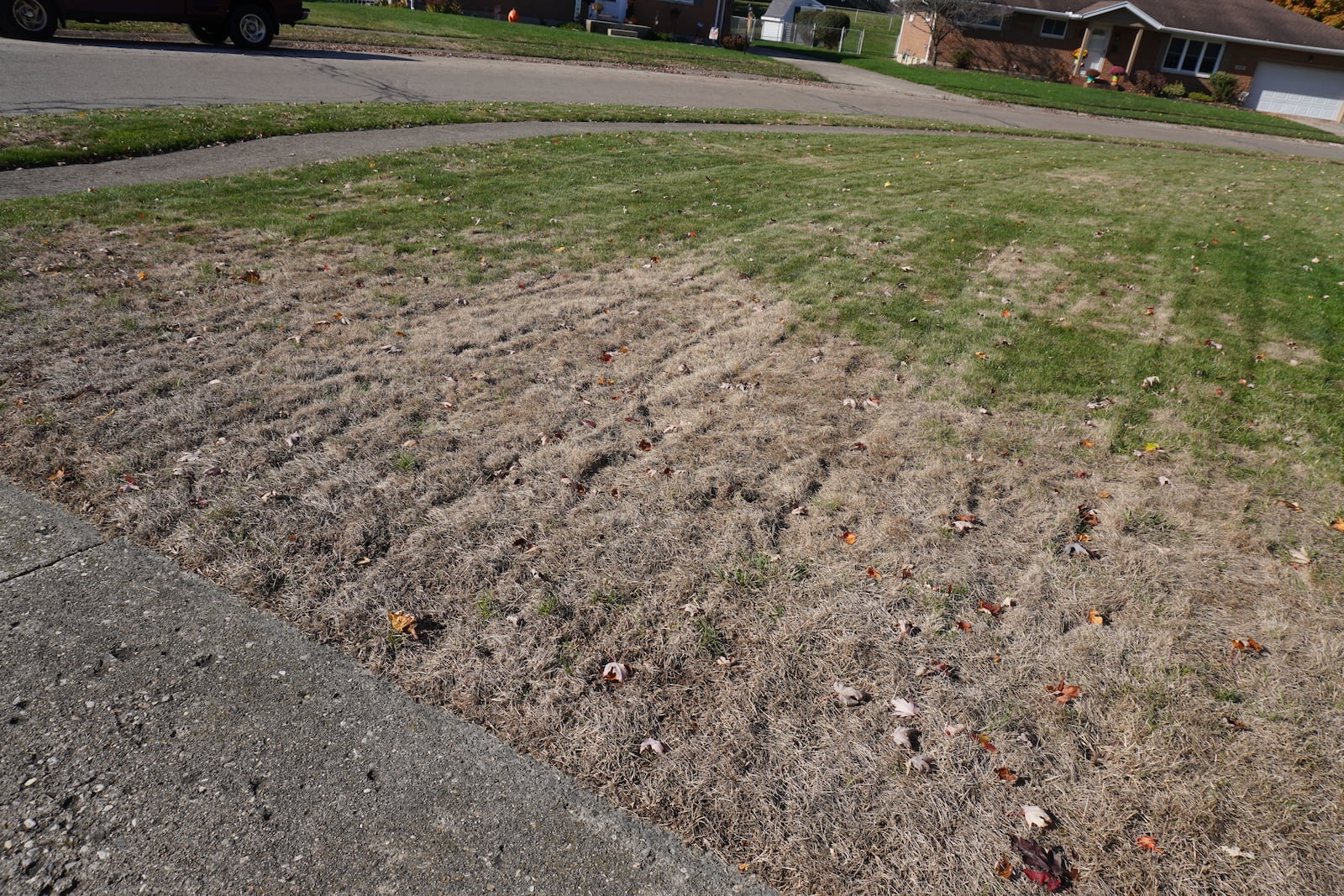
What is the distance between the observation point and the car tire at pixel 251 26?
17375 millimetres

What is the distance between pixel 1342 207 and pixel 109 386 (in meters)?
16.4

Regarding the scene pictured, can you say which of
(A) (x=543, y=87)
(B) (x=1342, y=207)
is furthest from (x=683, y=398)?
(A) (x=543, y=87)

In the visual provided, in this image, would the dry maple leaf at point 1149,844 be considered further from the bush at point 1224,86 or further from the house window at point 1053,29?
the house window at point 1053,29

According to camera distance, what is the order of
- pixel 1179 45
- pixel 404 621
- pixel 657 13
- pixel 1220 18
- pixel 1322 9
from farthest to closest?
pixel 1322 9 < pixel 1179 45 < pixel 1220 18 < pixel 657 13 < pixel 404 621

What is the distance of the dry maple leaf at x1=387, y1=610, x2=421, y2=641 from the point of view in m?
3.58

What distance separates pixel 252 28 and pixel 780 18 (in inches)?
1709

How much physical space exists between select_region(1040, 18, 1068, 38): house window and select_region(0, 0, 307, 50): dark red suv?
118ft

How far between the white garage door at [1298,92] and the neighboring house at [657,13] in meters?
25.6

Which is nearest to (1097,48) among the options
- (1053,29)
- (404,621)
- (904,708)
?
(1053,29)

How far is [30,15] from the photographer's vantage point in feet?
49.6

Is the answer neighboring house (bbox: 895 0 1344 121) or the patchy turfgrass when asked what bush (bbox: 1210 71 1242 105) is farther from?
the patchy turfgrass

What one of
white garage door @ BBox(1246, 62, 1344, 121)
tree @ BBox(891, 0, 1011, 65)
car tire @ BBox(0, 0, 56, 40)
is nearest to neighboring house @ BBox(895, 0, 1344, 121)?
white garage door @ BBox(1246, 62, 1344, 121)

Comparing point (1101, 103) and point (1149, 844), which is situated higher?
point (1101, 103)

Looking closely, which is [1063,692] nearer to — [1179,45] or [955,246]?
[955,246]
